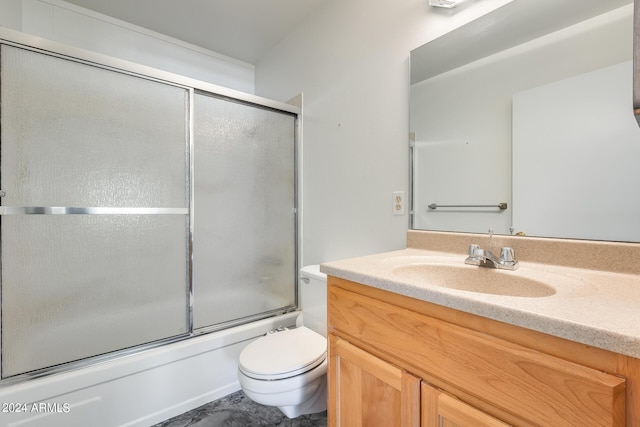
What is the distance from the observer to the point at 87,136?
54.1 inches

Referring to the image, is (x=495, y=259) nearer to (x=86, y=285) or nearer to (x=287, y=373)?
(x=287, y=373)

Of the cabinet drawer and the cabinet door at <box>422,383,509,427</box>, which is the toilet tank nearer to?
the cabinet drawer

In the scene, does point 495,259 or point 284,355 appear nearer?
point 495,259

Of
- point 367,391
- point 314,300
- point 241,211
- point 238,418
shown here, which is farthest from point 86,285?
point 367,391

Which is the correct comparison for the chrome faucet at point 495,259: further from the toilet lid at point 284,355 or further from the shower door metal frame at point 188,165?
the shower door metal frame at point 188,165

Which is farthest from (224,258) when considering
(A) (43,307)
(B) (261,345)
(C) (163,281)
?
(A) (43,307)

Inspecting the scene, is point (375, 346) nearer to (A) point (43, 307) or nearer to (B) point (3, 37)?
(A) point (43, 307)

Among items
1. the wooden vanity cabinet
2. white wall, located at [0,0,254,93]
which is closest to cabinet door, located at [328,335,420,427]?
the wooden vanity cabinet

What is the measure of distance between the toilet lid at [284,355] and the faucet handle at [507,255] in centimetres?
89

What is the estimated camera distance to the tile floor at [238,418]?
4.72 ft

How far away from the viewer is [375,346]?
0.82 m

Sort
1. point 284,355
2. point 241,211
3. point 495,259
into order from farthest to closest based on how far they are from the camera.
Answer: point 241,211
point 284,355
point 495,259

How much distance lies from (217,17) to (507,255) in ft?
7.55

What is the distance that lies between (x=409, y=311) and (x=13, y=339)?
168 cm
